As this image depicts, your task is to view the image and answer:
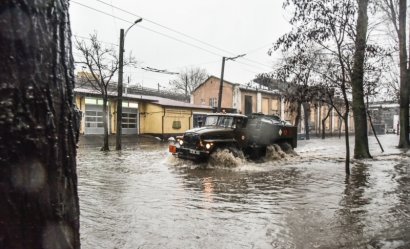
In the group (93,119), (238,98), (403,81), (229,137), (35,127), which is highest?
(238,98)

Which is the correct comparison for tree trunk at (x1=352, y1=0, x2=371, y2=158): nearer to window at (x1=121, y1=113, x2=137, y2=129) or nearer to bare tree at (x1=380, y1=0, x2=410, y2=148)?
bare tree at (x1=380, y1=0, x2=410, y2=148)

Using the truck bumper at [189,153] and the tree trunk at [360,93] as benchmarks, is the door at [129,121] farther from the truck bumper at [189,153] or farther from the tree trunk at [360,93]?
the tree trunk at [360,93]

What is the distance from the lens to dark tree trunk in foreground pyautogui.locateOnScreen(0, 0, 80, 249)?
1.17m

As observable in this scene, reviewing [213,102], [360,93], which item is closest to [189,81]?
[213,102]

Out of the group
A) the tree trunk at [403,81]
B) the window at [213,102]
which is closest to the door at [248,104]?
the window at [213,102]

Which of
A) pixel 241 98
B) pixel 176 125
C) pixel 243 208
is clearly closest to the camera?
pixel 243 208

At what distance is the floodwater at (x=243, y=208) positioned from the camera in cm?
507

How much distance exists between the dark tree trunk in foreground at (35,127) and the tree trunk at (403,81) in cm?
2178

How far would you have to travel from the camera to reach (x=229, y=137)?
13.7 meters

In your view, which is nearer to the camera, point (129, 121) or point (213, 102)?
point (129, 121)

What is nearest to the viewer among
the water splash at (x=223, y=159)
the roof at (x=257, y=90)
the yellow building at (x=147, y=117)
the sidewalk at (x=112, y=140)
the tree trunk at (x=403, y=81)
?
the water splash at (x=223, y=159)

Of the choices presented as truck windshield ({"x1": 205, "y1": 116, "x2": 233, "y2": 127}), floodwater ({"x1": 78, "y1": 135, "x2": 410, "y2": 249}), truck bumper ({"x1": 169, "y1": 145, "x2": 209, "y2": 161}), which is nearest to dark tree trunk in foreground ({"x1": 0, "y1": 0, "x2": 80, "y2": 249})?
floodwater ({"x1": 78, "y1": 135, "x2": 410, "y2": 249})

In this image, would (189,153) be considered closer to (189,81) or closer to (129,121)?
(129,121)

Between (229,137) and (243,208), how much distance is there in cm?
681
